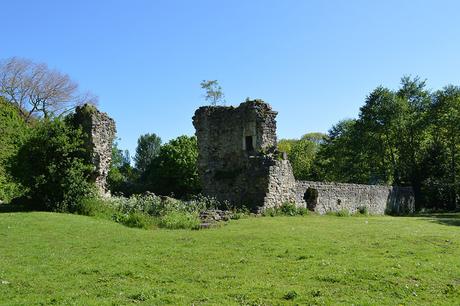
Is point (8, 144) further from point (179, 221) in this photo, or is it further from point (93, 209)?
point (179, 221)

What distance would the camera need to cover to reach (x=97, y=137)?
810 inches

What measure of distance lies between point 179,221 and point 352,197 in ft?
53.2

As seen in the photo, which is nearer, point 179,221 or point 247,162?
point 179,221

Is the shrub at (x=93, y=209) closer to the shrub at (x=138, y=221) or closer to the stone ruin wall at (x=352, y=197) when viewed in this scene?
the shrub at (x=138, y=221)

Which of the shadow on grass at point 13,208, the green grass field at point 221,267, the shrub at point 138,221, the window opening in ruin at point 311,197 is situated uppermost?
the window opening in ruin at point 311,197

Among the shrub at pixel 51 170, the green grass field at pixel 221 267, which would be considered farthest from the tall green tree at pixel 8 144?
the green grass field at pixel 221 267

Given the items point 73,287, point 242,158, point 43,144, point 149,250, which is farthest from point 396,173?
point 73,287

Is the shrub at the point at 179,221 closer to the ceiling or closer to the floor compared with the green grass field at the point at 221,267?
closer to the ceiling

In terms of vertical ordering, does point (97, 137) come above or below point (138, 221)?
above

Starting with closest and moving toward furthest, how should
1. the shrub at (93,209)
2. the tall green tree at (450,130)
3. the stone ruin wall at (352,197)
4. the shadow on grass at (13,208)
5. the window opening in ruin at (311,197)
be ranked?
the shadow on grass at (13,208), the shrub at (93,209), the window opening in ruin at (311,197), the stone ruin wall at (352,197), the tall green tree at (450,130)

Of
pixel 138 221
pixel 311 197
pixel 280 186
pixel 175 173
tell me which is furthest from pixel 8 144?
A: pixel 311 197

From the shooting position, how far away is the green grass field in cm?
723

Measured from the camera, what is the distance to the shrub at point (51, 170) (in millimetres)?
18156

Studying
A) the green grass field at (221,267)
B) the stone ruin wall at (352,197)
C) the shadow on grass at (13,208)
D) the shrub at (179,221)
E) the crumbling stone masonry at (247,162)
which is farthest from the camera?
the stone ruin wall at (352,197)
